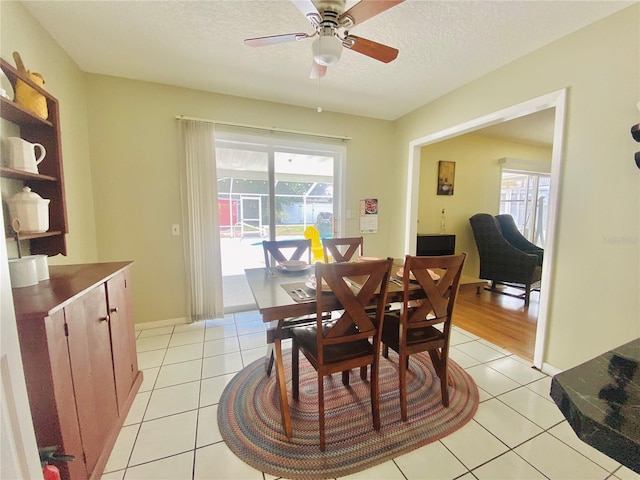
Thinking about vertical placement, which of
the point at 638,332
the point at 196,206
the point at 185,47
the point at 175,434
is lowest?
the point at 175,434

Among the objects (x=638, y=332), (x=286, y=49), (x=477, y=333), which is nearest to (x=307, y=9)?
(x=286, y=49)

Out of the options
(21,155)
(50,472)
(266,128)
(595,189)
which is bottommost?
(50,472)

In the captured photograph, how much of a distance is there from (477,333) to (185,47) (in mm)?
3726

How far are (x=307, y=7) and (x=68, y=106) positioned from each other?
214cm

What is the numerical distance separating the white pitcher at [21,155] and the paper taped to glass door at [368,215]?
3086 millimetres

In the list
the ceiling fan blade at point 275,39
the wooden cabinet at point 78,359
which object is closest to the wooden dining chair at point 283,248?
the wooden cabinet at point 78,359

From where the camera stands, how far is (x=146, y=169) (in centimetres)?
266

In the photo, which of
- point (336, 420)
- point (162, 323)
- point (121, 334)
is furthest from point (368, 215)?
point (121, 334)

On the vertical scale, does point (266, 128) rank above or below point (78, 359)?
above

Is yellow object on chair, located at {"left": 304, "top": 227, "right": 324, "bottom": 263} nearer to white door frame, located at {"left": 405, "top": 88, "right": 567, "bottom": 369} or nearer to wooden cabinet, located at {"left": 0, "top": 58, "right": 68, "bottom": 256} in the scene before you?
white door frame, located at {"left": 405, "top": 88, "right": 567, "bottom": 369}

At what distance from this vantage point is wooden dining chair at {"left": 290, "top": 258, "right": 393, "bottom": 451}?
133 cm

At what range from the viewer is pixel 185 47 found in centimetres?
206

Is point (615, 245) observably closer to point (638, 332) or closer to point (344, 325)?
point (638, 332)

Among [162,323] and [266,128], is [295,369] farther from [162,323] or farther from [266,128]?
[266,128]
